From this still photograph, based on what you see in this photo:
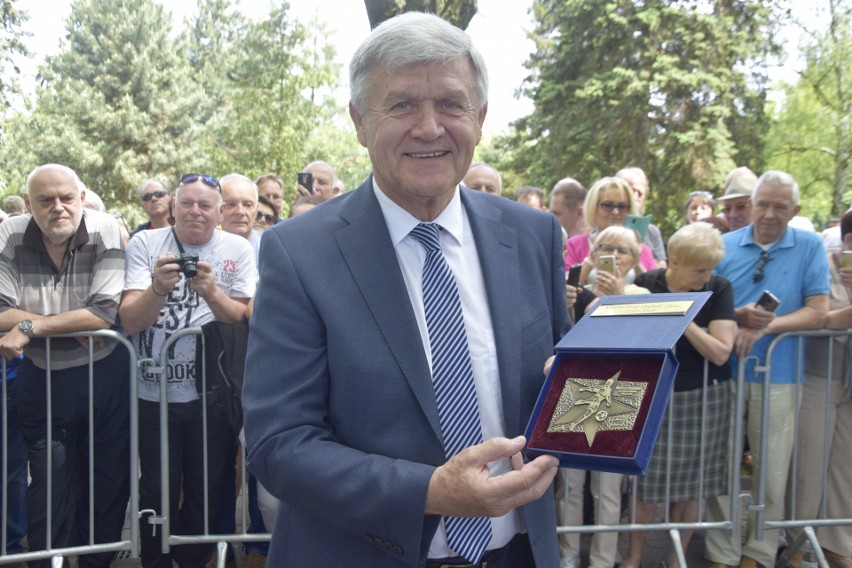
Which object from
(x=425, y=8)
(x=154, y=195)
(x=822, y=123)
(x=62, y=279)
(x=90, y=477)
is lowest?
(x=90, y=477)

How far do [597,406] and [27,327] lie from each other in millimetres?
3425

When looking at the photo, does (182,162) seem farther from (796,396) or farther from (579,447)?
(579,447)

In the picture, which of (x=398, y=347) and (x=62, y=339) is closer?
(x=398, y=347)

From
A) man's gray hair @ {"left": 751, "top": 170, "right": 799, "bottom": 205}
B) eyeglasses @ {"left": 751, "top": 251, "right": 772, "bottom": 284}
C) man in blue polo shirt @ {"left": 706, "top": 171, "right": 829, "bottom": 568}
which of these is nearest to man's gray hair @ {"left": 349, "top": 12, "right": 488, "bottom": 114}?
man in blue polo shirt @ {"left": 706, "top": 171, "right": 829, "bottom": 568}

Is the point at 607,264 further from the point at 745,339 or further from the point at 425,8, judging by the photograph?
the point at 425,8

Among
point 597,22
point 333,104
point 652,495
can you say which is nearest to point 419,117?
point 652,495

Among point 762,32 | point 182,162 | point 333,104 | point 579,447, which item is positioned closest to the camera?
point 579,447

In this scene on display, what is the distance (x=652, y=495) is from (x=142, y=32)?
117ft

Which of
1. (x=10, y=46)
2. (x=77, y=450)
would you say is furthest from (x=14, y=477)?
(x=10, y=46)

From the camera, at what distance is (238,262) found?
178 inches

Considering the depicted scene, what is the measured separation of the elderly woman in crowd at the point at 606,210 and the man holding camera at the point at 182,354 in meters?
2.32

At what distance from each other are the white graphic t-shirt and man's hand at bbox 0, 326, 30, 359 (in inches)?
23.7

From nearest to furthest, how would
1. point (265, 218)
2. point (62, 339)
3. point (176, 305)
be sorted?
1. point (62, 339)
2. point (176, 305)
3. point (265, 218)

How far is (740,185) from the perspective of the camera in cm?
634
